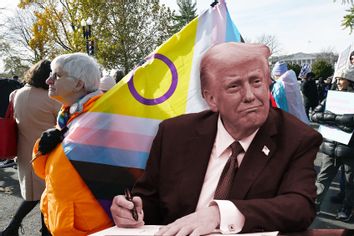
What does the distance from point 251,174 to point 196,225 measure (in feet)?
0.94

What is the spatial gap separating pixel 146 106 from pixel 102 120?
0.24 metres

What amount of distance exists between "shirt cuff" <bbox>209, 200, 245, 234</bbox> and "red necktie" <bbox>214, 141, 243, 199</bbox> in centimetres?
14

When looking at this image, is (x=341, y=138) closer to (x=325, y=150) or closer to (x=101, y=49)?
(x=325, y=150)

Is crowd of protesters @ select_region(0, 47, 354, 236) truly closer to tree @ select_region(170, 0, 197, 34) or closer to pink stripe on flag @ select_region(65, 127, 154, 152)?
pink stripe on flag @ select_region(65, 127, 154, 152)

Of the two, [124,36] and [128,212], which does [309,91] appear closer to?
[128,212]

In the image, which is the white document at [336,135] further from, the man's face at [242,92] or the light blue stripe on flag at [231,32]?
the man's face at [242,92]

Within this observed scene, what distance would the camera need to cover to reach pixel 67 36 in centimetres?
2970

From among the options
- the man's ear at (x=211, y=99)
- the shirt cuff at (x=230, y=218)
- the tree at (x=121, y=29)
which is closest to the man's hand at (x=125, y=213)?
the shirt cuff at (x=230, y=218)

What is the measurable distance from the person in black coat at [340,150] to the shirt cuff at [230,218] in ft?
11.2

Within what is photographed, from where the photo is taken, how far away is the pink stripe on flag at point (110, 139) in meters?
2.08

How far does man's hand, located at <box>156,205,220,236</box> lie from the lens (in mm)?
1119

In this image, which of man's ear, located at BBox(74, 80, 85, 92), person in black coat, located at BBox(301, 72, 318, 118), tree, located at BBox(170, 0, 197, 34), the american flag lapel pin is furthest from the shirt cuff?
tree, located at BBox(170, 0, 197, 34)

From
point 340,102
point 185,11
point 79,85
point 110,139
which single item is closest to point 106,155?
point 110,139

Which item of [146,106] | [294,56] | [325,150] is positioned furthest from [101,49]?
[294,56]
